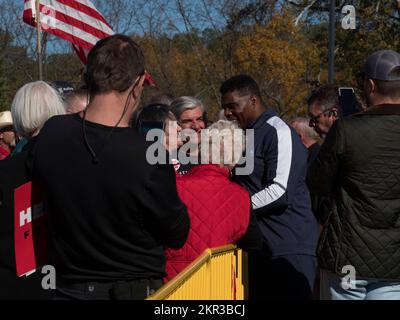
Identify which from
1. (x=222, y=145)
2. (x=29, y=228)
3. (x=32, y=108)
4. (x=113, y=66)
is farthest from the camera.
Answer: (x=222, y=145)

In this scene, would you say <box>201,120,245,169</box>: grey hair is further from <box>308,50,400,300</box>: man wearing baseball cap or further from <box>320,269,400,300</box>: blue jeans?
<box>320,269,400,300</box>: blue jeans

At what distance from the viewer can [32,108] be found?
421 centimetres

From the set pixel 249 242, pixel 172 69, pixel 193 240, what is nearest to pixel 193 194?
pixel 193 240

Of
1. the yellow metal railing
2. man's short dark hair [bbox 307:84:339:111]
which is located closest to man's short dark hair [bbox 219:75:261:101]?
man's short dark hair [bbox 307:84:339:111]

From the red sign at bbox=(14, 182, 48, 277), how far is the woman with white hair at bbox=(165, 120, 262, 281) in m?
1.02

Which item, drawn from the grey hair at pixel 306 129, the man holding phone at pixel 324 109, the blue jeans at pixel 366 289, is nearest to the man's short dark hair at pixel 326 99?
the man holding phone at pixel 324 109

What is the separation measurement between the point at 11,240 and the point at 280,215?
2.32 metres

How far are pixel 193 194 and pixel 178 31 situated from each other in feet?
73.8

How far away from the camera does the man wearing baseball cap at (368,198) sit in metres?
4.41

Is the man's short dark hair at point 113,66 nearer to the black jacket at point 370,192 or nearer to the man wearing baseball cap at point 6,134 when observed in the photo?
the black jacket at point 370,192

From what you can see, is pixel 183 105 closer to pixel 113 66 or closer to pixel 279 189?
pixel 279 189

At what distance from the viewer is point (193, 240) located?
4484mm

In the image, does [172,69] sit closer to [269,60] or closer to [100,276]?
[269,60]

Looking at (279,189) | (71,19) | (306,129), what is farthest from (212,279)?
(71,19)
